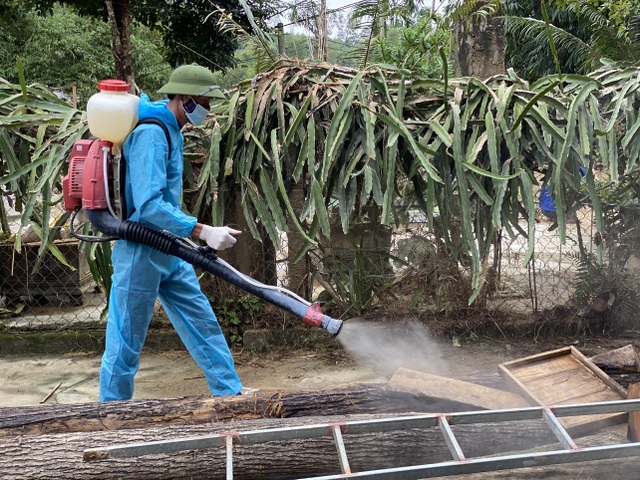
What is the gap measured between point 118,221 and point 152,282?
0.37 metres

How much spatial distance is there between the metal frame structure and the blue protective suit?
1027 millimetres

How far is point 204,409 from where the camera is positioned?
10.8ft

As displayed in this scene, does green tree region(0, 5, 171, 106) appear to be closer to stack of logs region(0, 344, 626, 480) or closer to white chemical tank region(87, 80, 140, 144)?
white chemical tank region(87, 80, 140, 144)

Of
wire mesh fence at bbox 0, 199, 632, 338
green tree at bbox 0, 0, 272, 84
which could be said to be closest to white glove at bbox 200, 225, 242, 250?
wire mesh fence at bbox 0, 199, 632, 338

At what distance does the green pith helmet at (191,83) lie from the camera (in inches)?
140

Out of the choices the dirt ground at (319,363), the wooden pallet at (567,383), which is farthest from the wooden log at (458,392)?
the dirt ground at (319,363)

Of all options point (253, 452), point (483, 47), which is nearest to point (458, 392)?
point (253, 452)

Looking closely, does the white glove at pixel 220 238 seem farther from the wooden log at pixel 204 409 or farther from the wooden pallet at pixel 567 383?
the wooden pallet at pixel 567 383

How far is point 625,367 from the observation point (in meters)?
3.91

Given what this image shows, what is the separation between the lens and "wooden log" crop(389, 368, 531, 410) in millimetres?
3318

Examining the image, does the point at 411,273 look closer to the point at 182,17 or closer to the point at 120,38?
the point at 120,38

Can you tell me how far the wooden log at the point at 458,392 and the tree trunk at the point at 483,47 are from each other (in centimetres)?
297

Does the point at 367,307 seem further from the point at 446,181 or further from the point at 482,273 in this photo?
the point at 446,181

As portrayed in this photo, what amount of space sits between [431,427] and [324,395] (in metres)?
0.56
